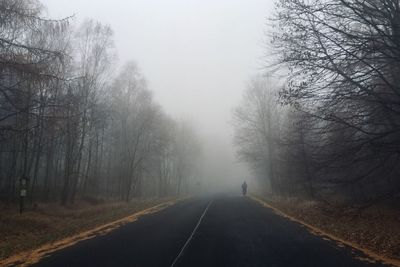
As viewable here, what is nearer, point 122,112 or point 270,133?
point 122,112

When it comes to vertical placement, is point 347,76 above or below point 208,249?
above

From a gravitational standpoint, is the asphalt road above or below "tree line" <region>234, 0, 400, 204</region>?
below

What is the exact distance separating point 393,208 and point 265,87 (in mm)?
27396

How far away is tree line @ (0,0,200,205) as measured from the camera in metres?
10.7

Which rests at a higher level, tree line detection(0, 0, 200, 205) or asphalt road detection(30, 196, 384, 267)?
tree line detection(0, 0, 200, 205)

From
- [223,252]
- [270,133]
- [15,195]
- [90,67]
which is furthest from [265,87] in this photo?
[223,252]

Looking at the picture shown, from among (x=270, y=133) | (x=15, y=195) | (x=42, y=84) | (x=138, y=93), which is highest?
(x=138, y=93)

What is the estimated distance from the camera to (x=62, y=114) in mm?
12914

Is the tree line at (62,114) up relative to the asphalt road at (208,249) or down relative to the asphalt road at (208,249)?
up

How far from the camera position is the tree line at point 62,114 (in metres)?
10.7

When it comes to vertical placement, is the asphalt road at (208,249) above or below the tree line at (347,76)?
below

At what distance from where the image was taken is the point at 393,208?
16.1 meters

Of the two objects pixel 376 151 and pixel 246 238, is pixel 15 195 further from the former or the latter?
pixel 376 151

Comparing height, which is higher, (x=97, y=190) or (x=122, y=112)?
(x=122, y=112)
